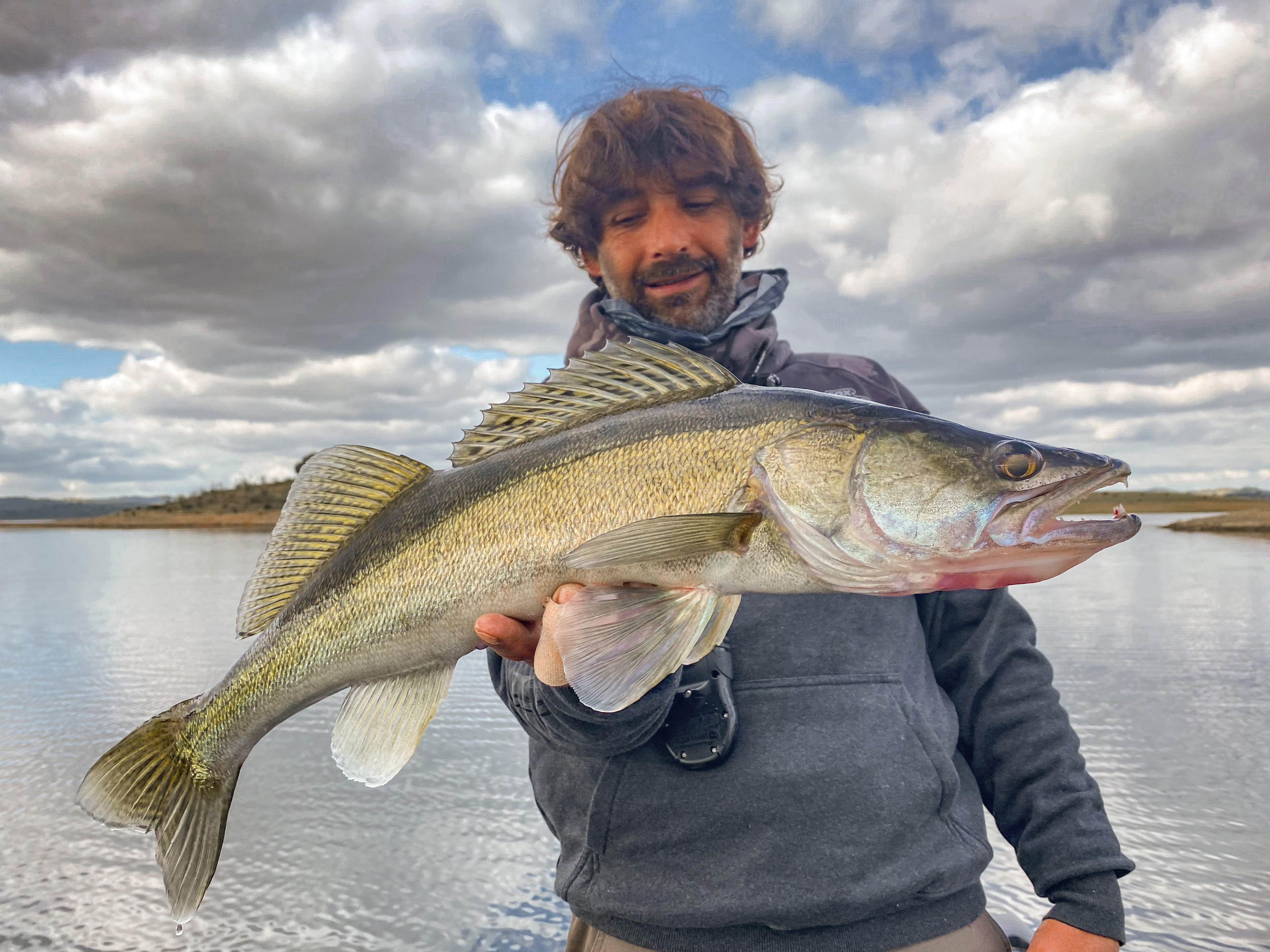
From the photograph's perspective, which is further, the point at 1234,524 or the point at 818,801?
the point at 1234,524

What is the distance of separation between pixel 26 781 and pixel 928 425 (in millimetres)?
6915

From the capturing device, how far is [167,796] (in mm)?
2307

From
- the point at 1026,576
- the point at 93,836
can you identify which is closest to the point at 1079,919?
the point at 1026,576

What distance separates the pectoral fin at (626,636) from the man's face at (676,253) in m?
1.67

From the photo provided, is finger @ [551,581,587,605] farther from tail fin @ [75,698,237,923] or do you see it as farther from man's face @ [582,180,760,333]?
man's face @ [582,180,760,333]

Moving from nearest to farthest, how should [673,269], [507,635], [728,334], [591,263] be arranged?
1. [507,635]
2. [728,334]
3. [673,269]
4. [591,263]

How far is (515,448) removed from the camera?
2.10 meters

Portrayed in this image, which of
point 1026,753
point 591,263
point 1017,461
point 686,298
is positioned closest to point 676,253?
point 686,298

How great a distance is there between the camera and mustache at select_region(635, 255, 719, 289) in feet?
10.6

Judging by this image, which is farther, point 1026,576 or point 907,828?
point 907,828

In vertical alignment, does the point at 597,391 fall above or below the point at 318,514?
above

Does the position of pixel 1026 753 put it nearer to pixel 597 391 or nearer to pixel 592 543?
pixel 592 543

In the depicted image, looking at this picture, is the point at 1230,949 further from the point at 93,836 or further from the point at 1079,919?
the point at 93,836

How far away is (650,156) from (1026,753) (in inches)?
108
